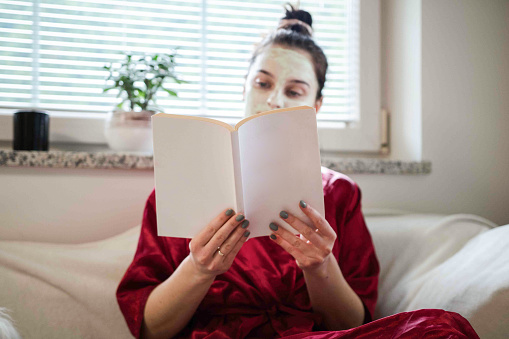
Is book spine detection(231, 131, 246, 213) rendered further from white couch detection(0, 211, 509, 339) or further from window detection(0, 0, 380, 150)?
window detection(0, 0, 380, 150)

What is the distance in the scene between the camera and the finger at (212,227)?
2.21 feet

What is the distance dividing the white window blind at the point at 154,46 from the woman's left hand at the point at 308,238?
2.53 feet

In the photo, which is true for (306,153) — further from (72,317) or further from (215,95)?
(215,95)

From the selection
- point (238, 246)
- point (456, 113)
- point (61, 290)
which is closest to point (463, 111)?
point (456, 113)

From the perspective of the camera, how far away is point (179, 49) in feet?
4.87

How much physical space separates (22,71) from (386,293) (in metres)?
1.33

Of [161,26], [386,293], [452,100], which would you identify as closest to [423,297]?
[386,293]

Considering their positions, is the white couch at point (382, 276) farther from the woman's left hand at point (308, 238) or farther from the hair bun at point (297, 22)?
the hair bun at point (297, 22)

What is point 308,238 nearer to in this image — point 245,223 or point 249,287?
point 245,223

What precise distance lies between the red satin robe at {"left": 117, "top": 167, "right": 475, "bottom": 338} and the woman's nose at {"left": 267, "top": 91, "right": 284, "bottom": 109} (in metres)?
0.28

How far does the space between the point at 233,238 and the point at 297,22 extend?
0.77 meters

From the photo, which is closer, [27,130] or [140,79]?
[27,130]

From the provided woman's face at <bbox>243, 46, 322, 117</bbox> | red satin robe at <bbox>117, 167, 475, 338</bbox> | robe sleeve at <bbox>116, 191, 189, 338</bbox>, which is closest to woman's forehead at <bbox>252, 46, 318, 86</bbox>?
woman's face at <bbox>243, 46, 322, 117</bbox>

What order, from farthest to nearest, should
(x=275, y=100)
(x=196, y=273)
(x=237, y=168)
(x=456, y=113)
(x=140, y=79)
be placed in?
(x=456, y=113), (x=140, y=79), (x=275, y=100), (x=196, y=273), (x=237, y=168)
